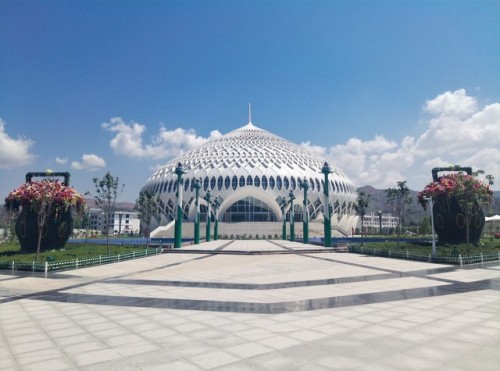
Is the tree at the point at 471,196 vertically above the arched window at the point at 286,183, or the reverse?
the arched window at the point at 286,183

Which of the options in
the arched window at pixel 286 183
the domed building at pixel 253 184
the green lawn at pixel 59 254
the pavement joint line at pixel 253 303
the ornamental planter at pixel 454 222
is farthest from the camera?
the arched window at pixel 286 183

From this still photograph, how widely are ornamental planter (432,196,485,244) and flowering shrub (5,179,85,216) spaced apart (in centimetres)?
3218

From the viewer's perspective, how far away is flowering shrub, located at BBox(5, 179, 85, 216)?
87.5 feet

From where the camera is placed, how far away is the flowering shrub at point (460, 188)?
26.8 m

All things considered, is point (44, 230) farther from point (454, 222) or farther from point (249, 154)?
point (249, 154)

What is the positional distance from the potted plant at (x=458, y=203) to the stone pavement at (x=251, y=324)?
1383 cm

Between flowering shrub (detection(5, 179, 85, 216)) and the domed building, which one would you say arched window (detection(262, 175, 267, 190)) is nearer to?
the domed building

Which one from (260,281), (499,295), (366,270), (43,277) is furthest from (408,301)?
(43,277)

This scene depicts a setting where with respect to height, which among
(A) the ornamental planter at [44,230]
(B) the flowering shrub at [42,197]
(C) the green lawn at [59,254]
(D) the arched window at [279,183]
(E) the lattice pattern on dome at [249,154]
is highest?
(E) the lattice pattern on dome at [249,154]

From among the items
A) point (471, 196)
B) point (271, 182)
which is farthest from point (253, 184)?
point (471, 196)

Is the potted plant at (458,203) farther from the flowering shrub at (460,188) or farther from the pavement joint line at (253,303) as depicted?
the pavement joint line at (253,303)

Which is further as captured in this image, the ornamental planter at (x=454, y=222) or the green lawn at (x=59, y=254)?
the ornamental planter at (x=454, y=222)

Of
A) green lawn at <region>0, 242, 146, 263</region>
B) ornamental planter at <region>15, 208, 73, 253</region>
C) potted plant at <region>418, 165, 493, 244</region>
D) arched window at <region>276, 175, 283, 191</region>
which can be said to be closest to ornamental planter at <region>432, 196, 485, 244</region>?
potted plant at <region>418, 165, 493, 244</region>

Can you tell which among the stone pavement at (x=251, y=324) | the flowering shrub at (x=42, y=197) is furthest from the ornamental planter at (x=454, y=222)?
the flowering shrub at (x=42, y=197)
